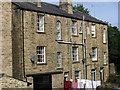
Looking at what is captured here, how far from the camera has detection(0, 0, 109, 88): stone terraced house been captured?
2184cm

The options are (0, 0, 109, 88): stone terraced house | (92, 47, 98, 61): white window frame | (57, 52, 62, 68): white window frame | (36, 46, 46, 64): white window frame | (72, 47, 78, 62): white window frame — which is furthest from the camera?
(92, 47, 98, 61): white window frame

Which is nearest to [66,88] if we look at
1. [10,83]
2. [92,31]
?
[10,83]

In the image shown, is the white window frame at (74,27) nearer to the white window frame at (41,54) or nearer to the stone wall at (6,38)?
the white window frame at (41,54)

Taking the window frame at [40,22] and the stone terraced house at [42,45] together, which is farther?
the window frame at [40,22]

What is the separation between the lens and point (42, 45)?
2356 centimetres

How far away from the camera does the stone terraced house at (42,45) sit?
21844 millimetres

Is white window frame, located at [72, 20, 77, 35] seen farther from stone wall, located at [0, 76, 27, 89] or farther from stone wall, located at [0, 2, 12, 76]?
stone wall, located at [0, 76, 27, 89]

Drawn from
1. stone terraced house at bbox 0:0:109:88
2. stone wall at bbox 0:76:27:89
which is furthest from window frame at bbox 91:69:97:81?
stone wall at bbox 0:76:27:89

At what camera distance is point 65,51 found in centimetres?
2611

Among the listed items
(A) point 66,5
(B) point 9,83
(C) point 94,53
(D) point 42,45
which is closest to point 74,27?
(A) point 66,5

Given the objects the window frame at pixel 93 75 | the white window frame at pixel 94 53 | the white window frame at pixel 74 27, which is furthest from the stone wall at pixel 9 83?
the white window frame at pixel 94 53

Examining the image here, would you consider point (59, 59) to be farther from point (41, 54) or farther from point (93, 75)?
point (93, 75)

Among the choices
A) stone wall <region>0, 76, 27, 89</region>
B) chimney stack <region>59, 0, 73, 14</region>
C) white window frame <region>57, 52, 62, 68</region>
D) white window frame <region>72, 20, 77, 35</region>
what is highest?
chimney stack <region>59, 0, 73, 14</region>

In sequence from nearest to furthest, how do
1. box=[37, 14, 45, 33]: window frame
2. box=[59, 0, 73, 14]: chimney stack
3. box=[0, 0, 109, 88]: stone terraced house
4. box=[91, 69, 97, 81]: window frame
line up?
1. box=[0, 0, 109, 88]: stone terraced house
2. box=[37, 14, 45, 33]: window frame
3. box=[59, 0, 73, 14]: chimney stack
4. box=[91, 69, 97, 81]: window frame
